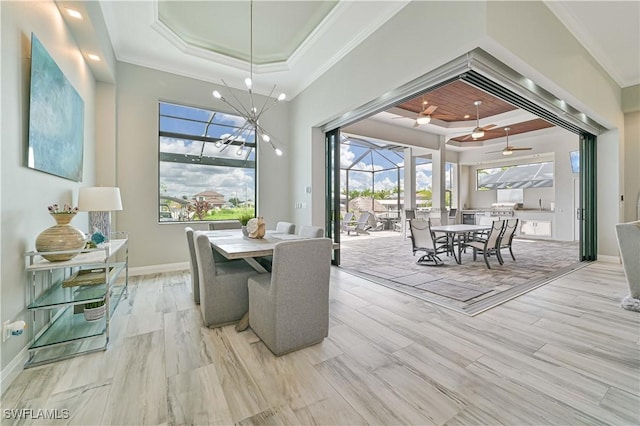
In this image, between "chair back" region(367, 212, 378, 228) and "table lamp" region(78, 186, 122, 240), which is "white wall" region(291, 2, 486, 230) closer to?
"table lamp" region(78, 186, 122, 240)

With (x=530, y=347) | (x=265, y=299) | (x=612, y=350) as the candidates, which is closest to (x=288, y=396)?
(x=265, y=299)

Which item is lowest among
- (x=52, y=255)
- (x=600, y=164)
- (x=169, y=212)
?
(x=52, y=255)

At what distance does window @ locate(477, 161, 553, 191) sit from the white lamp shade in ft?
37.3

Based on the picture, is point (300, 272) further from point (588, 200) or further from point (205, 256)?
point (588, 200)

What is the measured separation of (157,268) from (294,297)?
11.5 ft

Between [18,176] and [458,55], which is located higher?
[458,55]

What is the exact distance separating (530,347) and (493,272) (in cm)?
264

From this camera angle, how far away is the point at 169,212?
464cm

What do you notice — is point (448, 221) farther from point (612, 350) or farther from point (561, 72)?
point (612, 350)

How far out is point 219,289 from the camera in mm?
2428

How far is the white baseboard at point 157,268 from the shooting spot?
4.20 meters

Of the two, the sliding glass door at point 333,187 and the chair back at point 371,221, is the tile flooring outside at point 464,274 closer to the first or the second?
the sliding glass door at point 333,187

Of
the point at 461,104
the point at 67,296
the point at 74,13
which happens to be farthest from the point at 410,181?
the point at 67,296

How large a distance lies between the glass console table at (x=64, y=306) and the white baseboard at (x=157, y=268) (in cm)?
166
